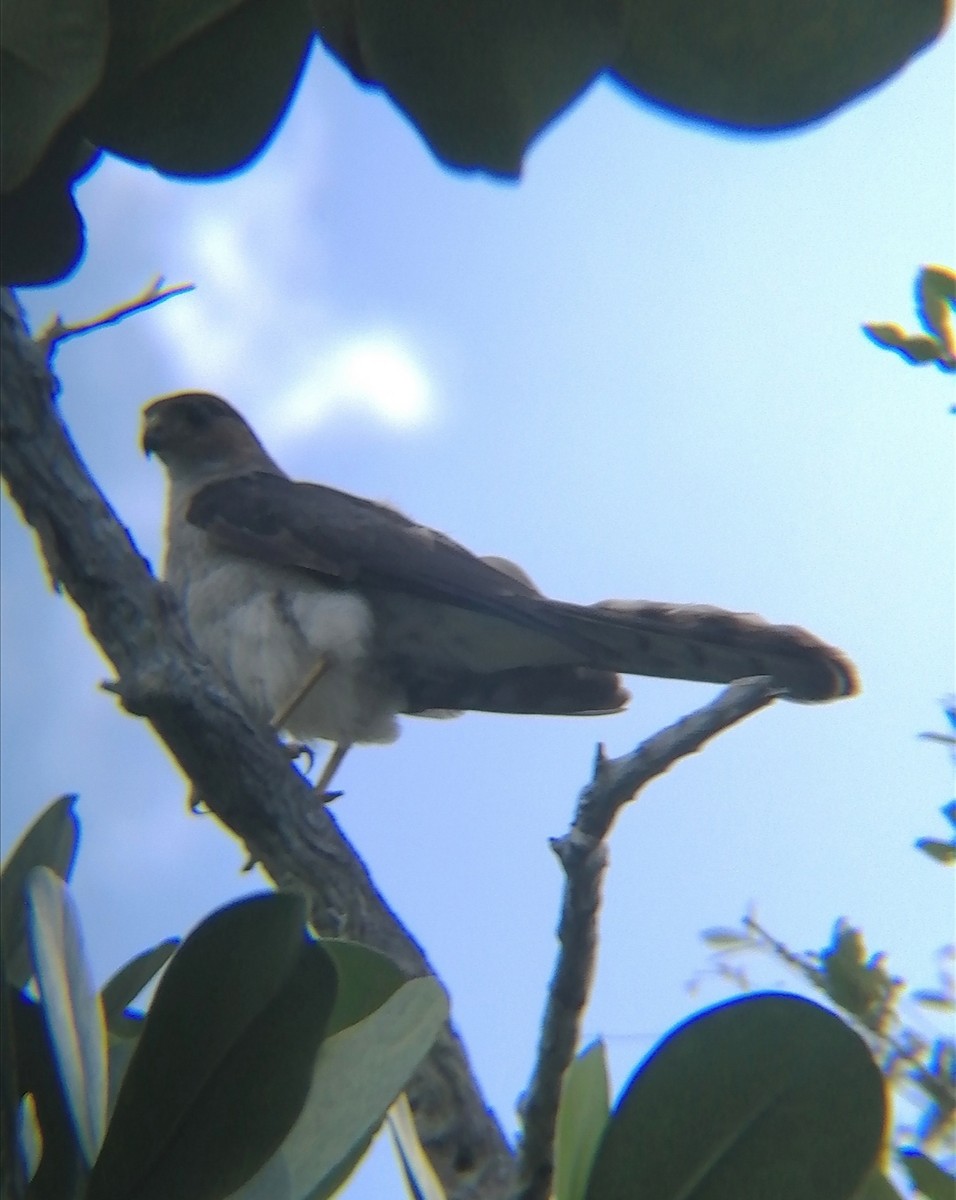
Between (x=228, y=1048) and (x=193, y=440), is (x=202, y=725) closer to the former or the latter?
(x=228, y=1048)

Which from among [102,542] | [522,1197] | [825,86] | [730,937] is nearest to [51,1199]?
[522,1197]

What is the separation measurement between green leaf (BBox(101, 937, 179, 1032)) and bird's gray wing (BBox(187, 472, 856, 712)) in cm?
309

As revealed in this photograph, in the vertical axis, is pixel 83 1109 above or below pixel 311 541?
below

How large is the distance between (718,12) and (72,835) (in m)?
0.95

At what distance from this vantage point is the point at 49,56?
580mm

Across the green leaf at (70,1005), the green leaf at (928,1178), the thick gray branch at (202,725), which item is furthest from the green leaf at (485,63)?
the green leaf at (928,1178)

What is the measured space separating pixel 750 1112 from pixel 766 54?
0.53 meters

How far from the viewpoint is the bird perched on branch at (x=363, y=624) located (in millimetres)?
4613

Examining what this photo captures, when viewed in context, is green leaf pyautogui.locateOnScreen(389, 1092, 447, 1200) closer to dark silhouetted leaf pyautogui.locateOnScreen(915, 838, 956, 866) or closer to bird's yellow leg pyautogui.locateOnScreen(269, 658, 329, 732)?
dark silhouetted leaf pyautogui.locateOnScreen(915, 838, 956, 866)

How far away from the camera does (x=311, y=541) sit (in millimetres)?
4883

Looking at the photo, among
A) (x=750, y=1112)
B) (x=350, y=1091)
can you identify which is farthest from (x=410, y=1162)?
(x=750, y=1112)

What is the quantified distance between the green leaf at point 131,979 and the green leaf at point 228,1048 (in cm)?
47

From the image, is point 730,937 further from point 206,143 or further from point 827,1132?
point 206,143

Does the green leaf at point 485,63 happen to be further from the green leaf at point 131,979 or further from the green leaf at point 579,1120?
the green leaf at point 131,979
